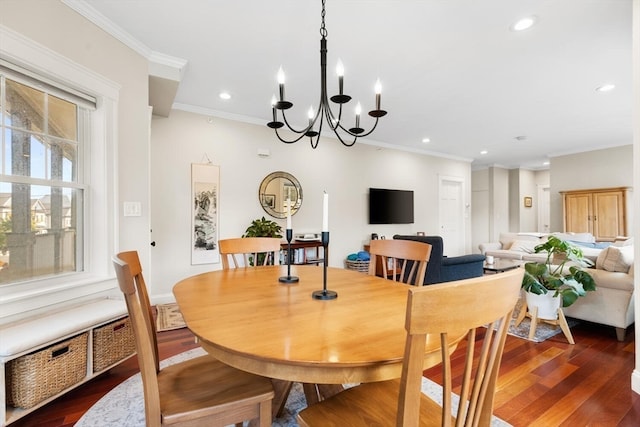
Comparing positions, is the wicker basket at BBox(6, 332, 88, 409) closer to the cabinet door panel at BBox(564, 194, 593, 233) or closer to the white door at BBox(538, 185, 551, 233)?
the cabinet door panel at BBox(564, 194, 593, 233)

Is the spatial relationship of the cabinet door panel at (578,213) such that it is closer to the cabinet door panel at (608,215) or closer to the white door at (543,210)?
the cabinet door panel at (608,215)

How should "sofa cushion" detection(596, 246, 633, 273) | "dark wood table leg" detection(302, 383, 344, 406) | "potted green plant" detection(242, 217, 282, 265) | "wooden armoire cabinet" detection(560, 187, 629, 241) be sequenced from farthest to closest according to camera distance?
"wooden armoire cabinet" detection(560, 187, 629, 241)
"potted green plant" detection(242, 217, 282, 265)
"sofa cushion" detection(596, 246, 633, 273)
"dark wood table leg" detection(302, 383, 344, 406)

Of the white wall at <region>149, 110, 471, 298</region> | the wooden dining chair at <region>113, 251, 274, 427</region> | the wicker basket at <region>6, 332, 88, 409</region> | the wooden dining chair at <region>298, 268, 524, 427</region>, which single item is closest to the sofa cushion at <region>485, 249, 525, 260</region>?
the white wall at <region>149, 110, 471, 298</region>

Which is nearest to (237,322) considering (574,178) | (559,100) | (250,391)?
(250,391)

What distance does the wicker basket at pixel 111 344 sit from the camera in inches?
79.3

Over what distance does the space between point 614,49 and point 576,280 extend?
6.65 ft

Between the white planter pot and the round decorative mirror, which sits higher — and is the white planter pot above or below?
below

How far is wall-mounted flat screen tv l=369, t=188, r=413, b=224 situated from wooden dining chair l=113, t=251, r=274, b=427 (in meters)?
4.73

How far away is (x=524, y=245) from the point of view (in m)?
5.34

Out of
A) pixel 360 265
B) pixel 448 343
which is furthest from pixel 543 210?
pixel 448 343

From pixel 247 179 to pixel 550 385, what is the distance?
3857mm

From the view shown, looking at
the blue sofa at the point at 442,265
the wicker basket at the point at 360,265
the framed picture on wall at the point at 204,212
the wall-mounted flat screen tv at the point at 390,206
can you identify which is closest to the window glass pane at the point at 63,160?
the framed picture on wall at the point at 204,212

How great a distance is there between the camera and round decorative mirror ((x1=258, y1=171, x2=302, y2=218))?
4551 millimetres

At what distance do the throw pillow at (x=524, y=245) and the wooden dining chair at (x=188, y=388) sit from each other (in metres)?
5.48
